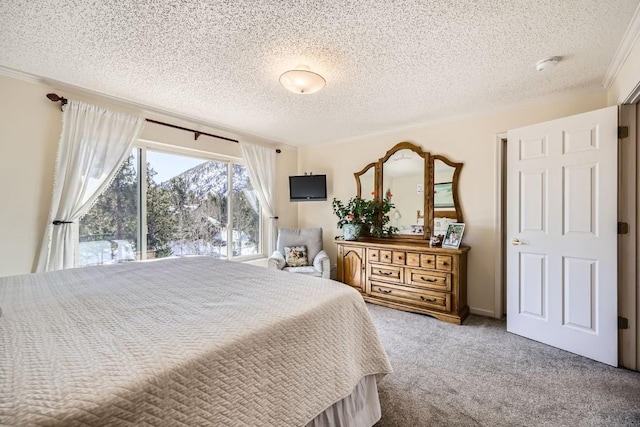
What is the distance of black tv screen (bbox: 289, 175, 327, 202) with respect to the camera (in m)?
4.45

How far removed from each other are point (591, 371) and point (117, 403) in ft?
9.82

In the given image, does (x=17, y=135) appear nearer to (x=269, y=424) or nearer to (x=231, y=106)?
(x=231, y=106)

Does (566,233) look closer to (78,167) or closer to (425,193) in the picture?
(425,193)

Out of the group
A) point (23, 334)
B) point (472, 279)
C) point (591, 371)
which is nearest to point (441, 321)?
point (472, 279)

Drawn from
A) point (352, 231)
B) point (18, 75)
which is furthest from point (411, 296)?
point (18, 75)

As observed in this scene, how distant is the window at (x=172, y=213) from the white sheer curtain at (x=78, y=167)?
206 millimetres

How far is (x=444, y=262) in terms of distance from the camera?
301cm

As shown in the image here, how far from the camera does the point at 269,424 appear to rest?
95 cm

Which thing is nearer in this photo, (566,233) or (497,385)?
(497,385)

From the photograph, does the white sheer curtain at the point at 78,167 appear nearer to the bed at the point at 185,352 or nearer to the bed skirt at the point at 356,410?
the bed at the point at 185,352

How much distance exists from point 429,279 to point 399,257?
0.42 metres

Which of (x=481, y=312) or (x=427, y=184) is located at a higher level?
(x=427, y=184)

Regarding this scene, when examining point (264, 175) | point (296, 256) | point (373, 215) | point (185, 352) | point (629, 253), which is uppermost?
point (264, 175)

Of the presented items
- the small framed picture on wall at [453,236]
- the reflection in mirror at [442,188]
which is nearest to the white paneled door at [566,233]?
the small framed picture on wall at [453,236]
